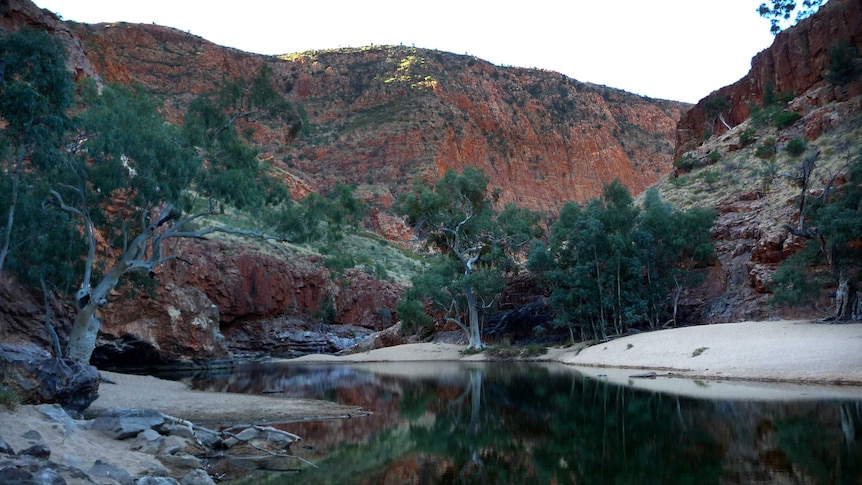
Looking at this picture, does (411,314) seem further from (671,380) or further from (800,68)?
(800,68)

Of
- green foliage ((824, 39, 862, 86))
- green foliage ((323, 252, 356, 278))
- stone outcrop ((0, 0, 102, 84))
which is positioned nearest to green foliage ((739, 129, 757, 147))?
green foliage ((824, 39, 862, 86))

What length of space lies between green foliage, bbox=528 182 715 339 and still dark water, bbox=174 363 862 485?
1802 centimetres

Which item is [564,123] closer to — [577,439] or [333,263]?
[333,263]

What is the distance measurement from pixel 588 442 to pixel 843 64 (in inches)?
1640

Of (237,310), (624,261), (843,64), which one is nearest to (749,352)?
(624,261)

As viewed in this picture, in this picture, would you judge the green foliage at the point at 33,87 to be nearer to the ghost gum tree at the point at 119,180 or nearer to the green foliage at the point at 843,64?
A: the ghost gum tree at the point at 119,180

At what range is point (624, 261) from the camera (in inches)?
1288

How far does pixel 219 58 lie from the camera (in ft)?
321

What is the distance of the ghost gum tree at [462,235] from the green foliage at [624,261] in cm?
608

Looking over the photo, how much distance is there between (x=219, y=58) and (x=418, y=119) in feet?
114

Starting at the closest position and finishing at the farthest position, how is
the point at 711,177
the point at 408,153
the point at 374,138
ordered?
the point at 711,177, the point at 408,153, the point at 374,138

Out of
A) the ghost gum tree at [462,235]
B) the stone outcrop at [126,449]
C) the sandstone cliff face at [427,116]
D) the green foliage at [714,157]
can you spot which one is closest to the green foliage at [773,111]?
the green foliage at [714,157]

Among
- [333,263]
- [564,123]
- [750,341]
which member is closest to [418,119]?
[564,123]

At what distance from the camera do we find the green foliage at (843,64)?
130 ft
